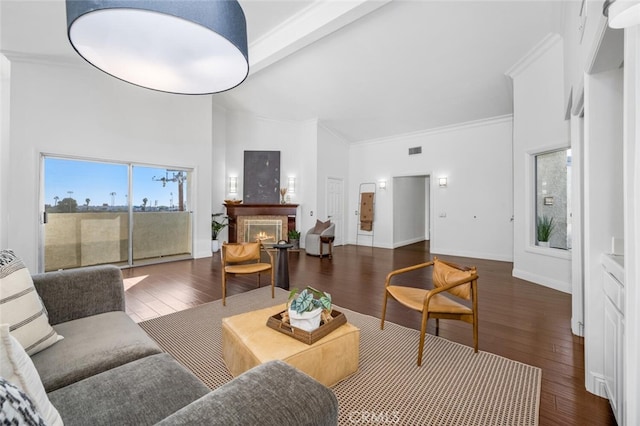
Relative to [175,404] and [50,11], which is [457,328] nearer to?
[175,404]

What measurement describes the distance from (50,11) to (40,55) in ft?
3.74

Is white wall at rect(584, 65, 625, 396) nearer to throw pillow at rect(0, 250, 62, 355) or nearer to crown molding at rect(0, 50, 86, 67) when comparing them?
throw pillow at rect(0, 250, 62, 355)

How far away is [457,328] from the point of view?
2.86 meters

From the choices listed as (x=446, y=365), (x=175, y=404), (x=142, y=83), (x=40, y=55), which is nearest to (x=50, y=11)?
(x=40, y=55)

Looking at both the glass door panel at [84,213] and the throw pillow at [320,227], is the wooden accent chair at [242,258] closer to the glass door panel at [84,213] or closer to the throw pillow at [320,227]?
the glass door panel at [84,213]

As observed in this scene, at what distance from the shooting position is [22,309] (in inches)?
53.7

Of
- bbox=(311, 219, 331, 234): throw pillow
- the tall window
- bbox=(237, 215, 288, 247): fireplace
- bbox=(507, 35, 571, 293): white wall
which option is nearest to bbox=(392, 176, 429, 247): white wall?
bbox=(311, 219, 331, 234): throw pillow

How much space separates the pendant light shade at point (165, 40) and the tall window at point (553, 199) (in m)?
4.75

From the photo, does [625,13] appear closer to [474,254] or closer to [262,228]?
[474,254]

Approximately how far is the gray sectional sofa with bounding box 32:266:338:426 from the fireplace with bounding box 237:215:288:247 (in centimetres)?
553

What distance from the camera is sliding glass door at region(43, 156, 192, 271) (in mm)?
4738

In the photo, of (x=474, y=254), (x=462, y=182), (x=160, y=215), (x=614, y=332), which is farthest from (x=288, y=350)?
(x=462, y=182)

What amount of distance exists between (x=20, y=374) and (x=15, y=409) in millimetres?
398

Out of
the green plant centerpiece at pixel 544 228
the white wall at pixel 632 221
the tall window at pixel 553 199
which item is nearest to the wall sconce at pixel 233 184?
the tall window at pixel 553 199
